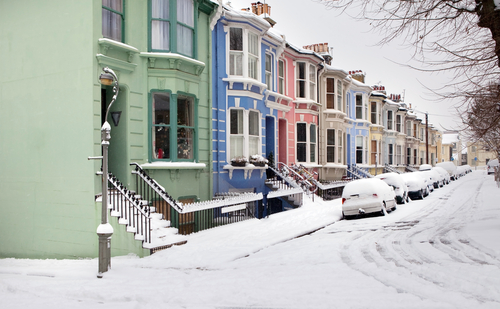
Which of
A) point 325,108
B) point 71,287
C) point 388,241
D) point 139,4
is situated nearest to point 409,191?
point 325,108

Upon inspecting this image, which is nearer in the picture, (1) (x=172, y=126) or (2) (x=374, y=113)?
(1) (x=172, y=126)

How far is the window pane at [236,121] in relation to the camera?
56.7ft

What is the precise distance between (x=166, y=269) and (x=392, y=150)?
36251 mm

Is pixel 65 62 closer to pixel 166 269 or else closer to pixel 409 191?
pixel 166 269

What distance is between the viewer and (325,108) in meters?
26.7

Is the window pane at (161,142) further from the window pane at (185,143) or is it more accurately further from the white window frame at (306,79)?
the white window frame at (306,79)

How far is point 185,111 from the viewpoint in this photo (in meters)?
14.3

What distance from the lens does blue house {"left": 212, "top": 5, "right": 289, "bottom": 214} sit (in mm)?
16375

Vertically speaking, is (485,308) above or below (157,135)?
below

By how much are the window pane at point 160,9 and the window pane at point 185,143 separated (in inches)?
146

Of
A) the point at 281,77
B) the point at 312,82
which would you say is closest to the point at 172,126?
the point at 281,77

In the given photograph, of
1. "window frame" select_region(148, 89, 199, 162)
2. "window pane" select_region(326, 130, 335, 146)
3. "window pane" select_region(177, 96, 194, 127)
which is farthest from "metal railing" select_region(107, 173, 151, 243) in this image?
"window pane" select_region(326, 130, 335, 146)

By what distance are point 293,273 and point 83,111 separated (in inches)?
293

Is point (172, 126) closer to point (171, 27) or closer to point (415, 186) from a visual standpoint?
point (171, 27)
